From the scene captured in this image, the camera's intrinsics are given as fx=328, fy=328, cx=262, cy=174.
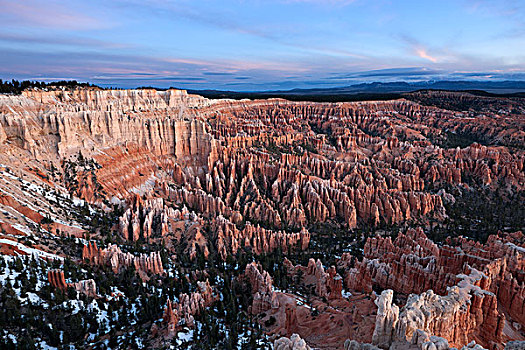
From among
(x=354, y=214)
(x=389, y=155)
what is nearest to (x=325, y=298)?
(x=354, y=214)

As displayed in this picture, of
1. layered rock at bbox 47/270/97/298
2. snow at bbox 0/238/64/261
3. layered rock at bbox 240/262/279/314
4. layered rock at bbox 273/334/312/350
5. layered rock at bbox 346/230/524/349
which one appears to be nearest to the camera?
layered rock at bbox 273/334/312/350

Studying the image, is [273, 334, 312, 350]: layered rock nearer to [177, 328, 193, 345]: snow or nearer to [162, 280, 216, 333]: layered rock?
[177, 328, 193, 345]: snow

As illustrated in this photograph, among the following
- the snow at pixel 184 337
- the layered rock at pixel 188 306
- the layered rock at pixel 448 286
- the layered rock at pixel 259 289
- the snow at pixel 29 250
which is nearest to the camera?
the layered rock at pixel 448 286

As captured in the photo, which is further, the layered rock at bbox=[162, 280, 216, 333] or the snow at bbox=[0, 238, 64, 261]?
the snow at bbox=[0, 238, 64, 261]

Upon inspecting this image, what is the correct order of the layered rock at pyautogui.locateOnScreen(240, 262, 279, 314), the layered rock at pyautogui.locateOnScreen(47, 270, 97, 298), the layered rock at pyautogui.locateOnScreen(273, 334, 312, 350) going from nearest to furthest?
the layered rock at pyautogui.locateOnScreen(273, 334, 312, 350) → the layered rock at pyautogui.locateOnScreen(47, 270, 97, 298) → the layered rock at pyautogui.locateOnScreen(240, 262, 279, 314)

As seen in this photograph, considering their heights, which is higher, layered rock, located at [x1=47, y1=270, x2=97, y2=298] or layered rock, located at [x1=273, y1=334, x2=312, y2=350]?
layered rock, located at [x1=273, y1=334, x2=312, y2=350]

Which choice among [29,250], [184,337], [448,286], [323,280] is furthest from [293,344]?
[29,250]

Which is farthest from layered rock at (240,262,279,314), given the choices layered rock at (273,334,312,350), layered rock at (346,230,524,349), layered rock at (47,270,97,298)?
layered rock at (47,270,97,298)

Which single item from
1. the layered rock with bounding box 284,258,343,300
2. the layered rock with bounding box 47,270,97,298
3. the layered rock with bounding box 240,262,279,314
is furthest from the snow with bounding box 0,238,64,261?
the layered rock with bounding box 284,258,343,300

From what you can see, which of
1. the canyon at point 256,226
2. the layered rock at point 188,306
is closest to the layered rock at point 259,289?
the canyon at point 256,226

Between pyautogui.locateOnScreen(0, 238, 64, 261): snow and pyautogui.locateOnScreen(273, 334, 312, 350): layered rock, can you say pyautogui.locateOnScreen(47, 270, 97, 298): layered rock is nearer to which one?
pyautogui.locateOnScreen(0, 238, 64, 261): snow

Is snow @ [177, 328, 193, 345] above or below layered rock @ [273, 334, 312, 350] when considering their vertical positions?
below

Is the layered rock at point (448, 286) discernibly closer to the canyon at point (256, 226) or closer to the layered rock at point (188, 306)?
the canyon at point (256, 226)

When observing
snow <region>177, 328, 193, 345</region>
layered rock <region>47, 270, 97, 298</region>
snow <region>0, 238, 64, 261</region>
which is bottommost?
snow <region>177, 328, 193, 345</region>
